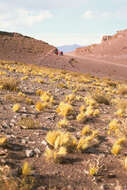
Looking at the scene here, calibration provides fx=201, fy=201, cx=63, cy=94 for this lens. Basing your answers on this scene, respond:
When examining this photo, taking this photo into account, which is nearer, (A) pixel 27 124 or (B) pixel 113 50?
(A) pixel 27 124

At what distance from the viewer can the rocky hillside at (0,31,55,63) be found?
39.6 m

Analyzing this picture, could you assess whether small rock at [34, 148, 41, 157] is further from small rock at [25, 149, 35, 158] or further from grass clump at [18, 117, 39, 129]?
grass clump at [18, 117, 39, 129]

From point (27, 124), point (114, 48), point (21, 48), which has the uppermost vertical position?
point (114, 48)

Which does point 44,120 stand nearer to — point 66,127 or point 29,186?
point 66,127

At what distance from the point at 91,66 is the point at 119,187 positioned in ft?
119

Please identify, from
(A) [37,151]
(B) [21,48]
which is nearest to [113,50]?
(B) [21,48]

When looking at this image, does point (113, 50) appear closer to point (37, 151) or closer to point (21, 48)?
point (21, 48)

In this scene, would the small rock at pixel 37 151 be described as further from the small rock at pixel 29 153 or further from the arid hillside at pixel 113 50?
the arid hillside at pixel 113 50

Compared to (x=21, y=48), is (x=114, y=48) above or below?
above

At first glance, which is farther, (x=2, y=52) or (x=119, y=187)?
(x=2, y=52)

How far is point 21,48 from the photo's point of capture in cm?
4453

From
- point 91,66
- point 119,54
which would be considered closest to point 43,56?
point 91,66

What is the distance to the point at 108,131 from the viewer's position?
6109 mm

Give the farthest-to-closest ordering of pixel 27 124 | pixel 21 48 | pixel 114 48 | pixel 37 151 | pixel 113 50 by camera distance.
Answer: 1. pixel 114 48
2. pixel 113 50
3. pixel 21 48
4. pixel 27 124
5. pixel 37 151
